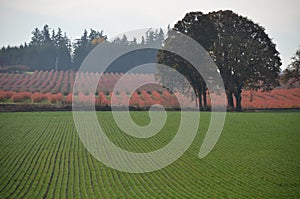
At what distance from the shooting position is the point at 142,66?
113 meters

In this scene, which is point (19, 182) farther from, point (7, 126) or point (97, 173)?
point (7, 126)

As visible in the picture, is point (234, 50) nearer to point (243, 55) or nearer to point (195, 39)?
point (243, 55)

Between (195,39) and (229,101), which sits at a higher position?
(195,39)

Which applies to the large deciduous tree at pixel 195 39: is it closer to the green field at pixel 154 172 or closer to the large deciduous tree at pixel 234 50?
the large deciduous tree at pixel 234 50

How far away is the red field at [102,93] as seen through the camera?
190 ft

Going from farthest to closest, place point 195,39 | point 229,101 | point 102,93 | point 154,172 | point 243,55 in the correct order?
point 102,93
point 229,101
point 195,39
point 243,55
point 154,172

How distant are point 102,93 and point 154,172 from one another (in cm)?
5149

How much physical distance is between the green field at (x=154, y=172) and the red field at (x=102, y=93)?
29199 mm

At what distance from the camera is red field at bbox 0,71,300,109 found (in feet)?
190

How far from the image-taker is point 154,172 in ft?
57.9

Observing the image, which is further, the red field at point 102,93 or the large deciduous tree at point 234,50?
the red field at point 102,93

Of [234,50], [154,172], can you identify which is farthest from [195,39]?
[154,172]

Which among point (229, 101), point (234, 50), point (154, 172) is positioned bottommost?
point (154, 172)

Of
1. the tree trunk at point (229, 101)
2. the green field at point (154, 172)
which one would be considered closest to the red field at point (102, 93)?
the tree trunk at point (229, 101)
